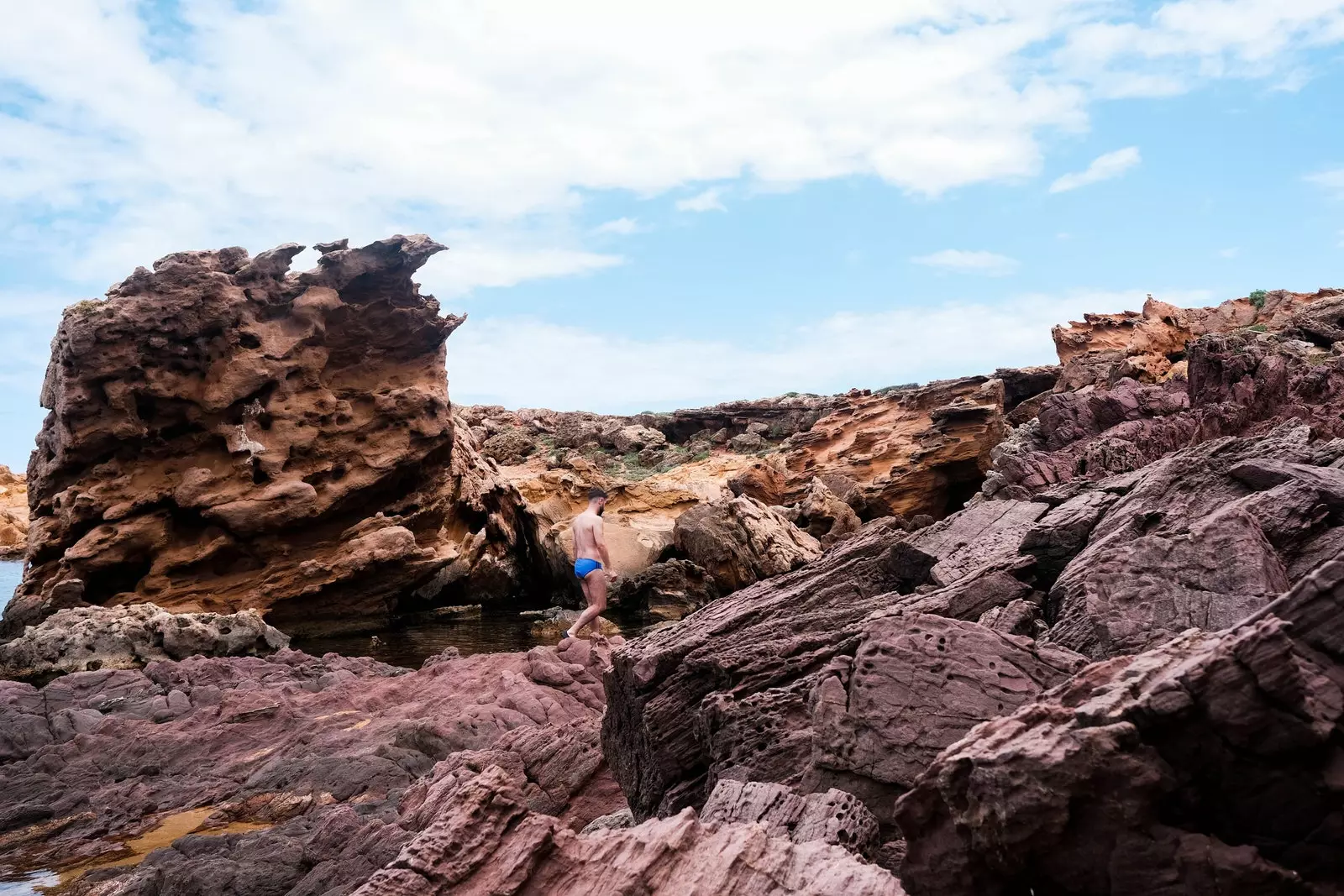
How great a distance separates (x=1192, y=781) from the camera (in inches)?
150

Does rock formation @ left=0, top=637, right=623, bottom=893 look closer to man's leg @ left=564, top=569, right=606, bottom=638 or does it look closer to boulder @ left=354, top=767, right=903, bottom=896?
boulder @ left=354, top=767, right=903, bottom=896

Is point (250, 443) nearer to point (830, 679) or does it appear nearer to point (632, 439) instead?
point (830, 679)

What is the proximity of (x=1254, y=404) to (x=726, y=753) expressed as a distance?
12020 millimetres

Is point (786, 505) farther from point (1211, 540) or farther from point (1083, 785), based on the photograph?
point (1083, 785)

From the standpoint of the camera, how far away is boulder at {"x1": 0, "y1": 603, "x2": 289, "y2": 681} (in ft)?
63.6

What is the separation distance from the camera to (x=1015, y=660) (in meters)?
5.62

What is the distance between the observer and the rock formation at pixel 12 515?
6288 cm

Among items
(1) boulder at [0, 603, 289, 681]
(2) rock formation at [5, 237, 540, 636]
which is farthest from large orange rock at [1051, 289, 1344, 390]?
(1) boulder at [0, 603, 289, 681]

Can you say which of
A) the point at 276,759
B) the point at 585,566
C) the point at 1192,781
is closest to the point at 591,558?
the point at 585,566

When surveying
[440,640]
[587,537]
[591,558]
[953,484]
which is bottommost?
[440,640]

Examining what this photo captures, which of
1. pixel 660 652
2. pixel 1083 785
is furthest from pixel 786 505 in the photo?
pixel 1083 785

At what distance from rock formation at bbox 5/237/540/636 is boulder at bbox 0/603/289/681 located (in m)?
2.57

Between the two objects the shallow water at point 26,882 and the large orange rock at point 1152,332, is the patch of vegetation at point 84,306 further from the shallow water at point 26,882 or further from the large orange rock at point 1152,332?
the large orange rock at point 1152,332

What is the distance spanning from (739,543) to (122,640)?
45.1ft
